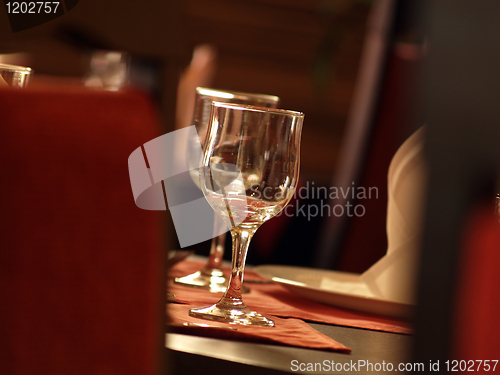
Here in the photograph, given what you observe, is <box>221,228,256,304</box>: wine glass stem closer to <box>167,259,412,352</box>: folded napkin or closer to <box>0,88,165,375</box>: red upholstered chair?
<box>167,259,412,352</box>: folded napkin

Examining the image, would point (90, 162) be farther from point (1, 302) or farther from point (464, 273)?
point (464, 273)

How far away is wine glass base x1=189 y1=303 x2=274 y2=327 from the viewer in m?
0.57

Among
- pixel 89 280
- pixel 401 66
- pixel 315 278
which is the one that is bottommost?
pixel 315 278

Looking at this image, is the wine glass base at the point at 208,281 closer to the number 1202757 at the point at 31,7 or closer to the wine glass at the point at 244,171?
the wine glass at the point at 244,171

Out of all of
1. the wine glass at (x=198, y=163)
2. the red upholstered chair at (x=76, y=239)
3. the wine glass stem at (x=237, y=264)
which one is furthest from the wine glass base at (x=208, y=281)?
the red upholstered chair at (x=76, y=239)

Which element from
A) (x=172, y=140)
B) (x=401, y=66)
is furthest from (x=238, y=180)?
(x=401, y=66)

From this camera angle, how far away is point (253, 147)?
582 millimetres

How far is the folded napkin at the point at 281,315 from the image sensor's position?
522 mm

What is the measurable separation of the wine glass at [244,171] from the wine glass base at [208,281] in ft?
0.53

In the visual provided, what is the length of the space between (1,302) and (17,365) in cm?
4

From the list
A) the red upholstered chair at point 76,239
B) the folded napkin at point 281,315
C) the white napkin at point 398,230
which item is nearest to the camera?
the red upholstered chair at point 76,239

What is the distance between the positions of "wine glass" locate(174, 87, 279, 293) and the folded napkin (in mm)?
29

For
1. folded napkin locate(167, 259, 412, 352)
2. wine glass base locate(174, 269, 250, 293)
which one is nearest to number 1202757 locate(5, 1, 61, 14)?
folded napkin locate(167, 259, 412, 352)

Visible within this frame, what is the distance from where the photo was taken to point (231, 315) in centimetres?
58
